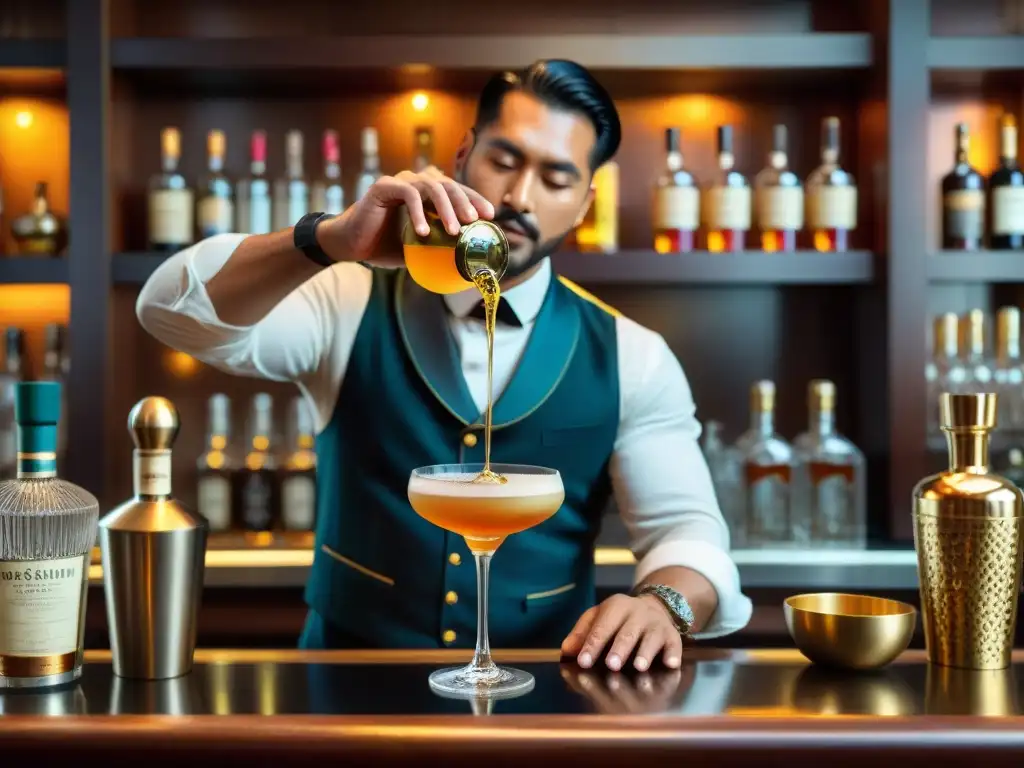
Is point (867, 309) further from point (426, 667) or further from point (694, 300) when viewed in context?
point (426, 667)

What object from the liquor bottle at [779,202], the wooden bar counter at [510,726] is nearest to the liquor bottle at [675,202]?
the liquor bottle at [779,202]

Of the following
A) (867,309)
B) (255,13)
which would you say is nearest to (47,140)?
(255,13)

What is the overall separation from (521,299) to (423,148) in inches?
42.1

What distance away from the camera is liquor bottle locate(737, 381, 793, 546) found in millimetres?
2627

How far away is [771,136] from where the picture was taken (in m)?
2.88

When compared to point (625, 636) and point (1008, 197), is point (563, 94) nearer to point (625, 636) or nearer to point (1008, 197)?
point (625, 636)

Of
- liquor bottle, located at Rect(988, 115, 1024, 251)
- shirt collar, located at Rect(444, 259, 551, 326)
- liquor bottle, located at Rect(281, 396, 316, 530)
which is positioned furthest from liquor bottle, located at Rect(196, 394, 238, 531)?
liquor bottle, located at Rect(988, 115, 1024, 251)

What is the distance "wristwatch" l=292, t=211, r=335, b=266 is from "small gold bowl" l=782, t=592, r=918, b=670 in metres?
0.67

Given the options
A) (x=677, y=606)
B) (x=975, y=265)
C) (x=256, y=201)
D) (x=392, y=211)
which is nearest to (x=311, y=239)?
(x=392, y=211)

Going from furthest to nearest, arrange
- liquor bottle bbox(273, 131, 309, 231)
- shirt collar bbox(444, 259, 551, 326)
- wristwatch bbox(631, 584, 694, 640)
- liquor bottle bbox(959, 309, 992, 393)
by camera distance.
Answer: liquor bottle bbox(273, 131, 309, 231)
liquor bottle bbox(959, 309, 992, 393)
shirt collar bbox(444, 259, 551, 326)
wristwatch bbox(631, 584, 694, 640)

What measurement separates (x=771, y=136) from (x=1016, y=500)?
193 centimetres

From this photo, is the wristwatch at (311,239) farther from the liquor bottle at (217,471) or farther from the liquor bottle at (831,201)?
the liquor bottle at (831,201)

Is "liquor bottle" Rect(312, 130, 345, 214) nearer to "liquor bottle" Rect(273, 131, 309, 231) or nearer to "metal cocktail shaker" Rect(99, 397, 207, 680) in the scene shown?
"liquor bottle" Rect(273, 131, 309, 231)

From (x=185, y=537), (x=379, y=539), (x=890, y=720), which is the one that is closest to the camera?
(x=890, y=720)
